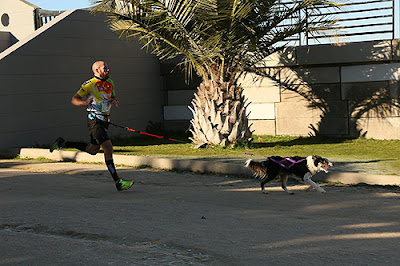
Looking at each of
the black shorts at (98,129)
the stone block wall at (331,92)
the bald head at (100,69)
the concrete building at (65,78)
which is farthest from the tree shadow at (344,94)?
the black shorts at (98,129)

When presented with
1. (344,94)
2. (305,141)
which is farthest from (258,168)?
(344,94)

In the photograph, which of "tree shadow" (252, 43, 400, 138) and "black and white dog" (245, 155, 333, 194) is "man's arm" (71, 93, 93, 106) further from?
"tree shadow" (252, 43, 400, 138)

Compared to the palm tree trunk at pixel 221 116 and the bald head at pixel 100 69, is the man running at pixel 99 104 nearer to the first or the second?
the bald head at pixel 100 69

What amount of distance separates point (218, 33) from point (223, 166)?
3.47m

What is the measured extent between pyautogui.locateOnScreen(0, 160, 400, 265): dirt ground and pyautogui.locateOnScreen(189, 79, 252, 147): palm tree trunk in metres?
3.87

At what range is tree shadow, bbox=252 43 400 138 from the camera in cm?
1536

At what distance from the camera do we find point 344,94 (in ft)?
52.4

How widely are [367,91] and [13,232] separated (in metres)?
11.0

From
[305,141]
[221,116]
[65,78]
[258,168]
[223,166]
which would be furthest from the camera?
[65,78]

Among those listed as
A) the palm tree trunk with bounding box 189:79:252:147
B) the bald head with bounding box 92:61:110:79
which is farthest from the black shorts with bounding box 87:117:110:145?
the palm tree trunk with bounding box 189:79:252:147

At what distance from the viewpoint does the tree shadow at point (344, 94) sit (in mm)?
15359

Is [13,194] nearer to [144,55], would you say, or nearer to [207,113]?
[207,113]

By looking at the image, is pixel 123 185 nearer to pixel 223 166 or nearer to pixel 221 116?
pixel 223 166

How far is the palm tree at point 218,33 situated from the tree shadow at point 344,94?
1863mm
